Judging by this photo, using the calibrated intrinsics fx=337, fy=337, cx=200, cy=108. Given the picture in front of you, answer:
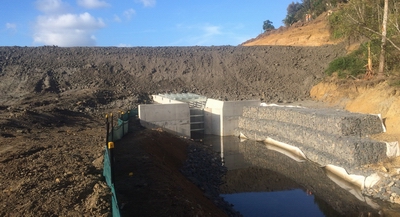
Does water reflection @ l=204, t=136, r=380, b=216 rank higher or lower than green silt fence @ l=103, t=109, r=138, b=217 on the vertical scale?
lower

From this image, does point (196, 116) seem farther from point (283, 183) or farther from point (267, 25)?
point (267, 25)

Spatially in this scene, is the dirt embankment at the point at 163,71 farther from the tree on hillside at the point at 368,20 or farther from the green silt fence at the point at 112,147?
the green silt fence at the point at 112,147

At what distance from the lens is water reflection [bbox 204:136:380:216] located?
1149cm

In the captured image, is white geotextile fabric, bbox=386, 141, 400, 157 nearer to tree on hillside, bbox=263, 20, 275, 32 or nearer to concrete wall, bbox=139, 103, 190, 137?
concrete wall, bbox=139, 103, 190, 137

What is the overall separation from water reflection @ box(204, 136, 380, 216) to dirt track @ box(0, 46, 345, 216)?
5.97 metres

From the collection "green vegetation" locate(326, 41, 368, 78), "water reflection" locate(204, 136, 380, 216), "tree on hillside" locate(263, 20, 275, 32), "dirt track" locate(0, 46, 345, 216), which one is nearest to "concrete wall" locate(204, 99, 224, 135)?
"water reflection" locate(204, 136, 380, 216)

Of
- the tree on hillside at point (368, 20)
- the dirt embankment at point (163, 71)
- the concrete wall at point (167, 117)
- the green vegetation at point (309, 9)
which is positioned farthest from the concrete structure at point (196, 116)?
the green vegetation at point (309, 9)

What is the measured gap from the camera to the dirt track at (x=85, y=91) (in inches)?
326

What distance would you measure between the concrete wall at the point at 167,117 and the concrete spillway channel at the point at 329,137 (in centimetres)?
449

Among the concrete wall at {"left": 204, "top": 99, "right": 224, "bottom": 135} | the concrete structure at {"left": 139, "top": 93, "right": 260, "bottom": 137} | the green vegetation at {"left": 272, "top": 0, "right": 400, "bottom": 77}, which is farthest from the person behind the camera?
the concrete wall at {"left": 204, "top": 99, "right": 224, "bottom": 135}

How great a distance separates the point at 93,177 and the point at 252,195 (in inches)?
249

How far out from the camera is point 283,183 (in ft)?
46.4

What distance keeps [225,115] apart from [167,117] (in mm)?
4153

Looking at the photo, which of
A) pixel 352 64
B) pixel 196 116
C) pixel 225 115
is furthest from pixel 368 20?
pixel 196 116
